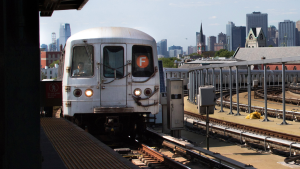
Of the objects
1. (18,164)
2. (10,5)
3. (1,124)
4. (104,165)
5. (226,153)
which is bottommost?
(226,153)

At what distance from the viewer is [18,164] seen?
3.74m

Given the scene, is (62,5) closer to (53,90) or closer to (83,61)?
(83,61)

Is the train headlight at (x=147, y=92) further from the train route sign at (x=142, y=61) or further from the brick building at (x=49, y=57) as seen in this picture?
the brick building at (x=49, y=57)

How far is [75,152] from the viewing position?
22.8 feet

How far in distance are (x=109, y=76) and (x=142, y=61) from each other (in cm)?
96

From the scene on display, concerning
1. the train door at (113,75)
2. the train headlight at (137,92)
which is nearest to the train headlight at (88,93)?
the train door at (113,75)

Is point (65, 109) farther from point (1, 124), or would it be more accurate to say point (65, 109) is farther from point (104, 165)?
point (1, 124)

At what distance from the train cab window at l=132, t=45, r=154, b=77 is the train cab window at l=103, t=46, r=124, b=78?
321mm

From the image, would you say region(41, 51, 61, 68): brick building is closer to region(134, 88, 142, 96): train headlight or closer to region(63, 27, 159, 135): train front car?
region(63, 27, 159, 135): train front car

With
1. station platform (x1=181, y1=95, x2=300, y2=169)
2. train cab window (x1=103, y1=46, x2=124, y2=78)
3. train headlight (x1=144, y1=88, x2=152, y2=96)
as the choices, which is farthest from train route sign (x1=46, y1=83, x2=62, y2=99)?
station platform (x1=181, y1=95, x2=300, y2=169)

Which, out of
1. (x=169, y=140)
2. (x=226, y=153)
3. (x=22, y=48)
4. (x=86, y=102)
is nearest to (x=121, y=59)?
(x=86, y=102)

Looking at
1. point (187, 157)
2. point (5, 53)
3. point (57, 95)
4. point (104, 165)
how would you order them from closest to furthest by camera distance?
point (5, 53) < point (104, 165) < point (187, 157) < point (57, 95)

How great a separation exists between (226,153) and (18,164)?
6992 mm

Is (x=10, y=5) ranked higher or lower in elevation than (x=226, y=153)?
higher
